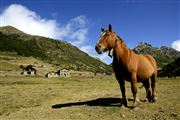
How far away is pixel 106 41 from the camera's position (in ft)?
51.6

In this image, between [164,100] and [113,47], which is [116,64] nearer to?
[113,47]

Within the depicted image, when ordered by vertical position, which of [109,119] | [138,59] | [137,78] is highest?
[138,59]

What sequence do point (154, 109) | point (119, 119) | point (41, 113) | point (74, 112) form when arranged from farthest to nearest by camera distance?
point (41, 113) < point (74, 112) < point (154, 109) < point (119, 119)

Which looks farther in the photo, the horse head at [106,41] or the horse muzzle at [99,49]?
the horse head at [106,41]

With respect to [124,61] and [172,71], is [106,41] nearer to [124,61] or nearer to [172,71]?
[124,61]

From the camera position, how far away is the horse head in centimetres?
1534

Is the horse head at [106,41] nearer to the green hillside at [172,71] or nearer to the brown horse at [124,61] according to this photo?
the brown horse at [124,61]

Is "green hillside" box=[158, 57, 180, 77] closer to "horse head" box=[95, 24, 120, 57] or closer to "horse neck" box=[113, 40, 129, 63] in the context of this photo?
"horse neck" box=[113, 40, 129, 63]

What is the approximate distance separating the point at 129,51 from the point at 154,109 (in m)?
3.48

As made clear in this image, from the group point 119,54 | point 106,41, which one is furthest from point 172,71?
point 106,41

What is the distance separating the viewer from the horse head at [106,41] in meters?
15.3

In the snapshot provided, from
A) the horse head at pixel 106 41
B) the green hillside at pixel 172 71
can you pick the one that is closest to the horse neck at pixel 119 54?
the horse head at pixel 106 41

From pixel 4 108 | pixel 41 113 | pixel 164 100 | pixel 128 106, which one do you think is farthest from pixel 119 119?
pixel 4 108

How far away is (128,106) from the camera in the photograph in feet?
56.5
